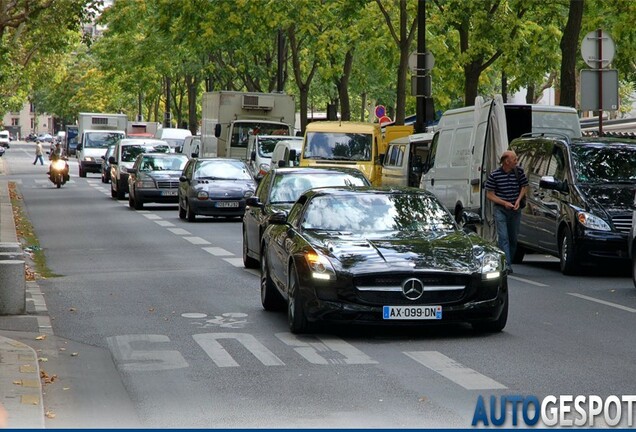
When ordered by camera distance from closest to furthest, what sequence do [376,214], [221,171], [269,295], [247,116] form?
[376,214]
[269,295]
[221,171]
[247,116]

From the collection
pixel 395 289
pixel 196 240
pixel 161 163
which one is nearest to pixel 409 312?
pixel 395 289

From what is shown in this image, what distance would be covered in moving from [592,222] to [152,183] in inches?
819

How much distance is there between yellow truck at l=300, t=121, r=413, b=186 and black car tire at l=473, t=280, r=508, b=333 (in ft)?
72.3

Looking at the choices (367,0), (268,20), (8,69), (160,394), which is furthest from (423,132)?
(160,394)

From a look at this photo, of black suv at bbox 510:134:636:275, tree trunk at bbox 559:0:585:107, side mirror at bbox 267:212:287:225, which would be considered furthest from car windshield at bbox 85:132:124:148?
side mirror at bbox 267:212:287:225

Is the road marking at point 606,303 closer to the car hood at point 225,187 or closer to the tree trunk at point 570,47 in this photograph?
the tree trunk at point 570,47

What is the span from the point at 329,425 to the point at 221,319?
5.98m

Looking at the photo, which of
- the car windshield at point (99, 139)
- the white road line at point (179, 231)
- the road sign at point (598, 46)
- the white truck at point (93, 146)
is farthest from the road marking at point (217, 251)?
the car windshield at point (99, 139)

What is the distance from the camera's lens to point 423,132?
115ft

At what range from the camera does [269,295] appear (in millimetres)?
15297

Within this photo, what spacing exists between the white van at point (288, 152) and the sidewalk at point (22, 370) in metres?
20.1

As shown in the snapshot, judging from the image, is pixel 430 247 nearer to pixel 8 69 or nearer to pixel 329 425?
pixel 329 425

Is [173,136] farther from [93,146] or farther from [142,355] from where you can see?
[142,355]

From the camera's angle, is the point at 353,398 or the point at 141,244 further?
the point at 141,244
